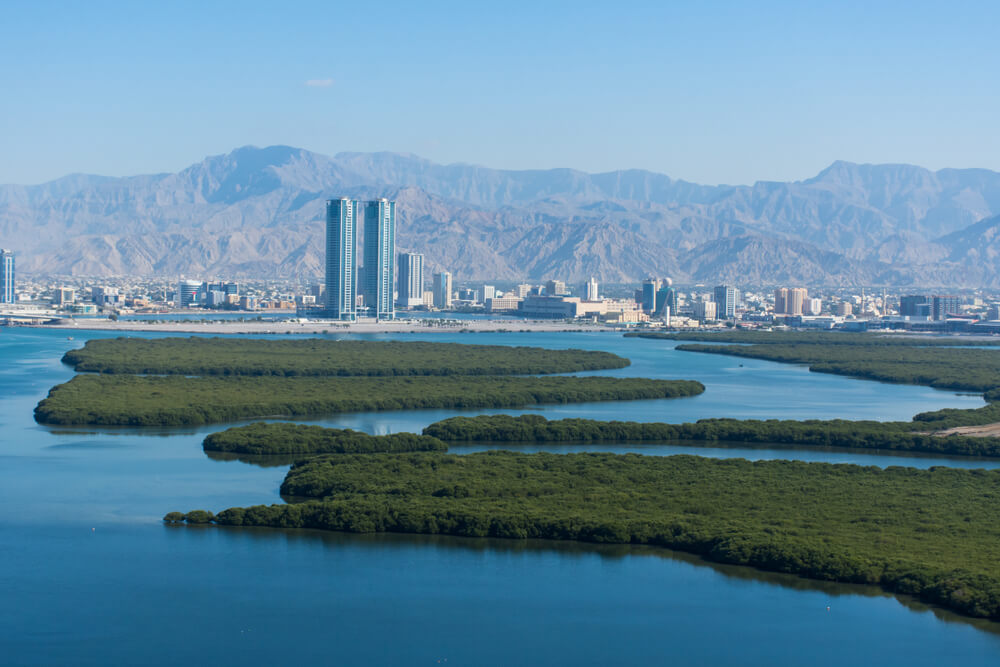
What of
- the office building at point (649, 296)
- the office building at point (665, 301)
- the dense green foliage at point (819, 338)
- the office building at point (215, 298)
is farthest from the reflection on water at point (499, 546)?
the office building at point (215, 298)

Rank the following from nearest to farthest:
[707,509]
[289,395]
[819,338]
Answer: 1. [707,509]
2. [289,395]
3. [819,338]

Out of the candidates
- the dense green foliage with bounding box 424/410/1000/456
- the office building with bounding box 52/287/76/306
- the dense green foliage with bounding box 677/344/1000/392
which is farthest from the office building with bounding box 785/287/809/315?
the dense green foliage with bounding box 424/410/1000/456

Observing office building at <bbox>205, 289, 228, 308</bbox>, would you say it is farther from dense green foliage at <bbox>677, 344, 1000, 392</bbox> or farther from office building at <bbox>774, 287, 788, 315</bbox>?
dense green foliage at <bbox>677, 344, 1000, 392</bbox>

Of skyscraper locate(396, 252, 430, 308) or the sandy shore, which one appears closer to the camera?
the sandy shore

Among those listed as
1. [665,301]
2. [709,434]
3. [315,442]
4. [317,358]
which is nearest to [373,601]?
[315,442]

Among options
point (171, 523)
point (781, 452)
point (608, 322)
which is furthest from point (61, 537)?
point (608, 322)

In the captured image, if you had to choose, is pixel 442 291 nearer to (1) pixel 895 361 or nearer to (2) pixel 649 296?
(2) pixel 649 296

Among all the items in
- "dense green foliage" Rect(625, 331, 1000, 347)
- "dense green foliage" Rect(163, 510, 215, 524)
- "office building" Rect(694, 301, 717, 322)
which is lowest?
"dense green foliage" Rect(163, 510, 215, 524)
